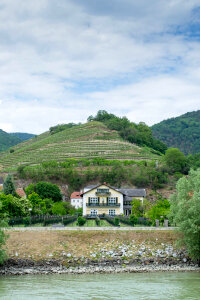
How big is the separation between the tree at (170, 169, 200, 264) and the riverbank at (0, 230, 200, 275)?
2.02 meters

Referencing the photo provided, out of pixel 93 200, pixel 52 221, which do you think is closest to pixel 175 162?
pixel 93 200

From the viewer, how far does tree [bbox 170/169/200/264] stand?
3694cm

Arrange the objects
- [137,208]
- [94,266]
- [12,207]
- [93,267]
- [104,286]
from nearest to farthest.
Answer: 1. [104,286]
2. [93,267]
3. [94,266]
4. [12,207]
5. [137,208]

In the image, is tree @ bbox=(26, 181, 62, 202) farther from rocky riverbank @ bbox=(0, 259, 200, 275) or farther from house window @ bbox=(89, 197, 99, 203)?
rocky riverbank @ bbox=(0, 259, 200, 275)

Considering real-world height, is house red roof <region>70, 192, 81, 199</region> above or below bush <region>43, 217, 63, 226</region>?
above

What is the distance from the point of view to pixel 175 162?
9650 centimetres

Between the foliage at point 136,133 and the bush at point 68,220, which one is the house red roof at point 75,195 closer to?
the bush at point 68,220

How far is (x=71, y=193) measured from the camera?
88500 millimetres

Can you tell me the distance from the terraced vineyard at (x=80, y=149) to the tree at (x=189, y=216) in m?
62.0

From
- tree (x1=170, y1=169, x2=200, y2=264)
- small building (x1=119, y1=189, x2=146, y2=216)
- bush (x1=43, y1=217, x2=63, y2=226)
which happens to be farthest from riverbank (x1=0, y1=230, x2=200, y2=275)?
small building (x1=119, y1=189, x2=146, y2=216)

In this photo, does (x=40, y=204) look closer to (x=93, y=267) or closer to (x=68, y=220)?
(x=68, y=220)

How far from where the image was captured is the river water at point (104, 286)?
90.7 feet

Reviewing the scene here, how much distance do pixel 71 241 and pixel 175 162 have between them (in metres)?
60.4

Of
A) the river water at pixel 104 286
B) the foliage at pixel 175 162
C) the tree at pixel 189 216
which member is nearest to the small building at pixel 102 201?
the tree at pixel 189 216
